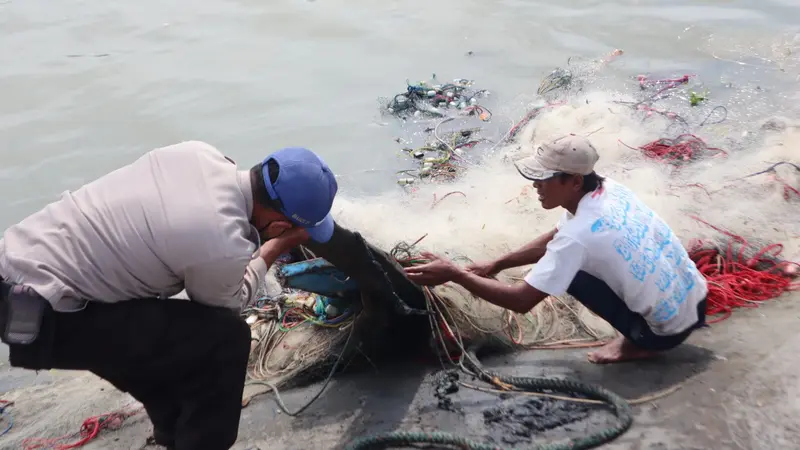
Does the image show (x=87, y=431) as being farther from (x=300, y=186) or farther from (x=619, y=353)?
(x=619, y=353)

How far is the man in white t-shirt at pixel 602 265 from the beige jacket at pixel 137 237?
1293 millimetres

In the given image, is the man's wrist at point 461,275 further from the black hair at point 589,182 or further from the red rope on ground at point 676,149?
the red rope on ground at point 676,149

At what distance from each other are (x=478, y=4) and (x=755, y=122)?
5.27 m

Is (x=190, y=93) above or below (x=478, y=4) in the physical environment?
below

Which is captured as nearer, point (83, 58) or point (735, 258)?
point (735, 258)

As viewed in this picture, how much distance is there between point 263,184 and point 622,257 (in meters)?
1.82

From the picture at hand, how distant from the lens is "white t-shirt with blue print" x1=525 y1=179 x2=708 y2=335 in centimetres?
311

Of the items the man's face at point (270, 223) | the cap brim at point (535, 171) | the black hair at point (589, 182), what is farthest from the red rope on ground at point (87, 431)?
the black hair at point (589, 182)

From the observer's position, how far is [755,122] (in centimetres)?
698

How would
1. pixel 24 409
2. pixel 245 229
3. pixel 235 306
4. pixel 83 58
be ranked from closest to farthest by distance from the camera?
pixel 245 229, pixel 235 306, pixel 24 409, pixel 83 58

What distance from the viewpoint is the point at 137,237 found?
7.45ft

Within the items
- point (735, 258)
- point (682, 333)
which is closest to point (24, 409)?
point (682, 333)

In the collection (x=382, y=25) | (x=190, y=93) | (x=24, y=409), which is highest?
(x=382, y=25)

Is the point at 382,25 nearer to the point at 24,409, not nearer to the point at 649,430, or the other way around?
the point at 24,409
